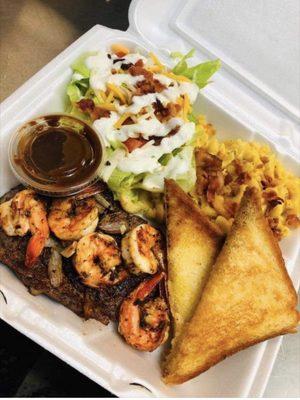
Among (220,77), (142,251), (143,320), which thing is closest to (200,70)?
(220,77)

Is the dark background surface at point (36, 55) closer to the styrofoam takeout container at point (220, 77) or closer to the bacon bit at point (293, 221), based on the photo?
the styrofoam takeout container at point (220, 77)

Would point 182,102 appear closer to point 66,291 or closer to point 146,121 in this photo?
point 146,121

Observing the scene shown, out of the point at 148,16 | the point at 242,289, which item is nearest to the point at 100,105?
the point at 148,16

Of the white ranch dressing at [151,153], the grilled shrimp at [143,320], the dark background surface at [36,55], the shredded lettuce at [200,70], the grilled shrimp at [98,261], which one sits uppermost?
the shredded lettuce at [200,70]

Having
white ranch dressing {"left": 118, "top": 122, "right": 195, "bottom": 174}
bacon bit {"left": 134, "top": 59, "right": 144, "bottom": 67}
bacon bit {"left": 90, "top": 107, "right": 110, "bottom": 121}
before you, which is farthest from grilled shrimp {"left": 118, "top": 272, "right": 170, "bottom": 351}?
bacon bit {"left": 134, "top": 59, "right": 144, "bottom": 67}

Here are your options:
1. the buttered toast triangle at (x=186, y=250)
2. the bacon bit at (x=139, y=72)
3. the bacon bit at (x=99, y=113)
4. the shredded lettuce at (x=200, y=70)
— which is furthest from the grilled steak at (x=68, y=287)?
the shredded lettuce at (x=200, y=70)

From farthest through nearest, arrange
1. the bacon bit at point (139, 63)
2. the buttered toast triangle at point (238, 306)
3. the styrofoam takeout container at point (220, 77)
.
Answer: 1. the bacon bit at point (139, 63)
2. the styrofoam takeout container at point (220, 77)
3. the buttered toast triangle at point (238, 306)

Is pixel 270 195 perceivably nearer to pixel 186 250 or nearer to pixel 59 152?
pixel 186 250
